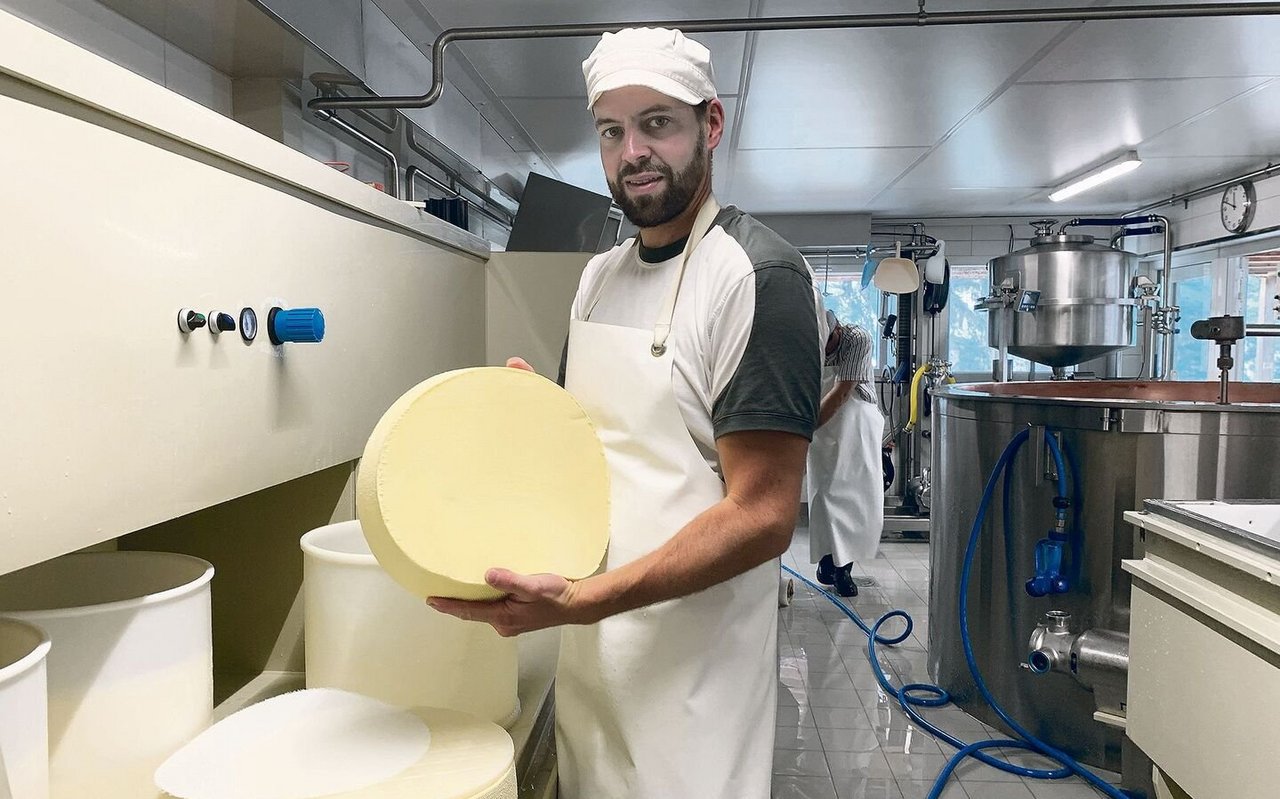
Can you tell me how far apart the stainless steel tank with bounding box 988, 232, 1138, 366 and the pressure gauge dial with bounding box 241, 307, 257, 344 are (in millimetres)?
4951

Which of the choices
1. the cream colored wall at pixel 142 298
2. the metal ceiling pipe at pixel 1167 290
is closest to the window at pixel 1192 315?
the metal ceiling pipe at pixel 1167 290

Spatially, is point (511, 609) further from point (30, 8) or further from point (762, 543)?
point (30, 8)

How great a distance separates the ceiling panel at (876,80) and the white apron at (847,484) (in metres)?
1.27

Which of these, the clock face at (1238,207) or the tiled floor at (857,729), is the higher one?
the clock face at (1238,207)

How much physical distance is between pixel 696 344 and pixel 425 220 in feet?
2.28

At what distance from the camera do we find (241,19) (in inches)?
66.0

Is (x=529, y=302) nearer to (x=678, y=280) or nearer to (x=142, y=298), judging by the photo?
(x=678, y=280)

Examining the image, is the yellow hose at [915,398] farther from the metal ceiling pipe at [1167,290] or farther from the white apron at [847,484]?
the metal ceiling pipe at [1167,290]

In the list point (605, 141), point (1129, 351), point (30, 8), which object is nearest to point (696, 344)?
point (605, 141)

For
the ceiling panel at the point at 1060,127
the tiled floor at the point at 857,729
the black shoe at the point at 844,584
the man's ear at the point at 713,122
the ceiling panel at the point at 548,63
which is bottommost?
the tiled floor at the point at 857,729

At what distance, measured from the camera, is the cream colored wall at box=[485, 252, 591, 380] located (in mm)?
1962

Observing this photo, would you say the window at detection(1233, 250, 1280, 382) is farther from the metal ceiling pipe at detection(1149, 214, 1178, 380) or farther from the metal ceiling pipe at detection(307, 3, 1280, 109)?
the metal ceiling pipe at detection(307, 3, 1280, 109)

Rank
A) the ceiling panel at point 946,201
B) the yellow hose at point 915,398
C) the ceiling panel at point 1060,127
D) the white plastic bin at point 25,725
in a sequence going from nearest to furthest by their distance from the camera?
the white plastic bin at point 25,725
the ceiling panel at point 1060,127
the yellow hose at point 915,398
the ceiling panel at point 946,201

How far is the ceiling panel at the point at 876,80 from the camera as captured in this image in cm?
279
